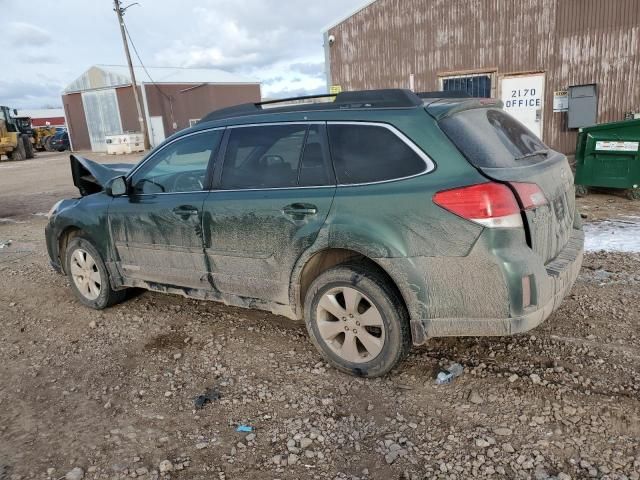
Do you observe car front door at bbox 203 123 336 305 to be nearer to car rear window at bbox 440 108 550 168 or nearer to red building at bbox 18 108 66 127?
car rear window at bbox 440 108 550 168

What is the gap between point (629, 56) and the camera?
12305 mm

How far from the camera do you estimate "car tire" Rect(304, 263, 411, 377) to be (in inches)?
123

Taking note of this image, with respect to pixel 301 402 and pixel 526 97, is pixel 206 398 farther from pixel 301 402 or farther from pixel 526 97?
pixel 526 97

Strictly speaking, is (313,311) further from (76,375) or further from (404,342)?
(76,375)

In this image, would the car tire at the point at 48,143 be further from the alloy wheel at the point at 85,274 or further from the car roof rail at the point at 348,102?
the car roof rail at the point at 348,102

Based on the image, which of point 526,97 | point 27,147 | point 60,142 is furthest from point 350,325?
point 60,142

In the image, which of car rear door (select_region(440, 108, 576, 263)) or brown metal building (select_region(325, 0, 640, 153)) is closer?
car rear door (select_region(440, 108, 576, 263))

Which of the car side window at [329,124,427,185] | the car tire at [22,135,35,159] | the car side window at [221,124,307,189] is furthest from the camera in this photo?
the car tire at [22,135,35,159]

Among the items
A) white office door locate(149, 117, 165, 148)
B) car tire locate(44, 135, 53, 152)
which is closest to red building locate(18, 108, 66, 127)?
car tire locate(44, 135, 53, 152)

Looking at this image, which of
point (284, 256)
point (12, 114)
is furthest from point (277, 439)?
point (12, 114)

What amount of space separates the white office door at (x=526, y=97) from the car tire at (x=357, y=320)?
11.9 m

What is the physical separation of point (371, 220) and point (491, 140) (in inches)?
34.4

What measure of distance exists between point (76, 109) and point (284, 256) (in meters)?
39.0

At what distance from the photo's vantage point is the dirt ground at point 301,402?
2.61 meters
